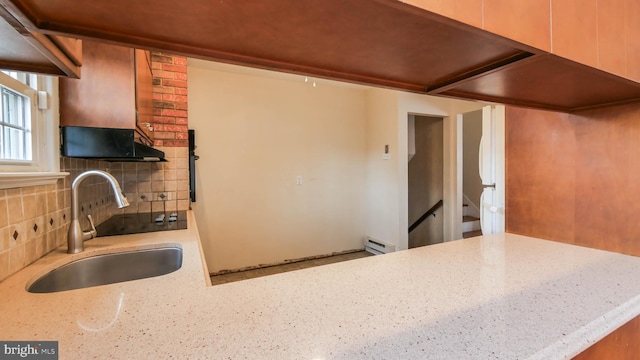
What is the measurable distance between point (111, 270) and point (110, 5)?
135 centimetres

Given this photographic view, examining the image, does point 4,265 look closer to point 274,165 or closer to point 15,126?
point 15,126

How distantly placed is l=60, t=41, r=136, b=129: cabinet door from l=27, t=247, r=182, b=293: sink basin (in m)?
0.65

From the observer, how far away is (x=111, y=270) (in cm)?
134

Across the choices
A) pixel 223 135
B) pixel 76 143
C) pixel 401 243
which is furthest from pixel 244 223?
pixel 76 143

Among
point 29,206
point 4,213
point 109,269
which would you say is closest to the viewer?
point 4,213

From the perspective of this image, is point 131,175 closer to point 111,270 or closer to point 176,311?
point 111,270

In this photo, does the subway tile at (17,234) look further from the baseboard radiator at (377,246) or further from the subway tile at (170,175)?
the baseboard radiator at (377,246)

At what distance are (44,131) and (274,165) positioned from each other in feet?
8.16

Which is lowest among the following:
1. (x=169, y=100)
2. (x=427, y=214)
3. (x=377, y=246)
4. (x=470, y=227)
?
(x=377, y=246)

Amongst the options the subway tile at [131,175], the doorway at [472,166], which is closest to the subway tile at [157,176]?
the subway tile at [131,175]

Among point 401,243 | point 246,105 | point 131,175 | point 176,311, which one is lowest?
point 401,243

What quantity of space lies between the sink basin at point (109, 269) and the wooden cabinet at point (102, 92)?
2.14 feet

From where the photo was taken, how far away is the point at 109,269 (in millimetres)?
1332

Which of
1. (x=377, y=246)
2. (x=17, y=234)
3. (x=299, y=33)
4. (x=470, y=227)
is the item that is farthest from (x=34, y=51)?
(x=470, y=227)
